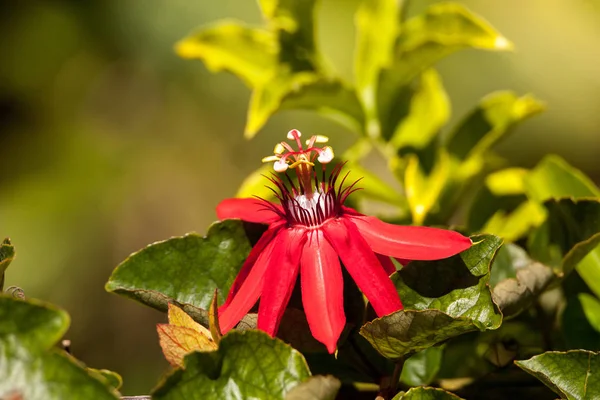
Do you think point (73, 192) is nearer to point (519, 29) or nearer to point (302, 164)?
point (519, 29)

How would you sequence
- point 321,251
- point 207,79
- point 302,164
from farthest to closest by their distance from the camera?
point 207,79 < point 302,164 < point 321,251

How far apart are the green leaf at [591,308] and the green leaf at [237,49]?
0.52 metres

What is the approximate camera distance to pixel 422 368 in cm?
83

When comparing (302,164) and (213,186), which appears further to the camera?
(213,186)

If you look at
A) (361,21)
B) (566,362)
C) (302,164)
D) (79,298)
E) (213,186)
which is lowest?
(79,298)

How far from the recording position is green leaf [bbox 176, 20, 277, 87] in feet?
3.65

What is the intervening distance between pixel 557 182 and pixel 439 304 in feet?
1.25

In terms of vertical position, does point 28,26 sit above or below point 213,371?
above

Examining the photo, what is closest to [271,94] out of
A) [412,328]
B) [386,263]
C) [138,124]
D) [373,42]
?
[373,42]

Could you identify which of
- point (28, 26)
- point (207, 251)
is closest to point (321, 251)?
point (207, 251)

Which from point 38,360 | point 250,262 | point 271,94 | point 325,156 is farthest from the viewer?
point 271,94

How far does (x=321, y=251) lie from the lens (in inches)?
27.2

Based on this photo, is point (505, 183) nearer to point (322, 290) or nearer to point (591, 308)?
point (591, 308)

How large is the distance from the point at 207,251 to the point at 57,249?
278 cm
